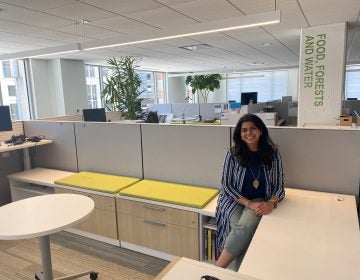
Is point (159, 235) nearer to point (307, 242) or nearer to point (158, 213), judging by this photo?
point (158, 213)

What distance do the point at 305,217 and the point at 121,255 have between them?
5.86 ft

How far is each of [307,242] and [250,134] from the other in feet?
2.94

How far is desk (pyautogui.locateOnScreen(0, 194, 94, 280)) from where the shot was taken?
1.78 m

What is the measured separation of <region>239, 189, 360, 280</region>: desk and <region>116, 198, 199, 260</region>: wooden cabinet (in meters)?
0.76

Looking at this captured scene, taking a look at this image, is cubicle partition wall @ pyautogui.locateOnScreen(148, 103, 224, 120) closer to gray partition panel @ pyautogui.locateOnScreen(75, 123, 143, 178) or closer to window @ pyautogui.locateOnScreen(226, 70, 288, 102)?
gray partition panel @ pyautogui.locateOnScreen(75, 123, 143, 178)

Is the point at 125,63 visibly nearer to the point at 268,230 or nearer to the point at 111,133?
the point at 111,133

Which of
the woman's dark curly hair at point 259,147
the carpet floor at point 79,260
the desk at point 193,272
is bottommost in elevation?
the carpet floor at point 79,260

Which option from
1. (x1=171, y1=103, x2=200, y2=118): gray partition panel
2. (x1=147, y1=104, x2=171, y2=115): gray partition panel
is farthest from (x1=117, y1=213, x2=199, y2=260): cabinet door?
(x1=147, y1=104, x2=171, y2=115): gray partition panel

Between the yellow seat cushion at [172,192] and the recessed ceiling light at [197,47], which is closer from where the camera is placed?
the yellow seat cushion at [172,192]

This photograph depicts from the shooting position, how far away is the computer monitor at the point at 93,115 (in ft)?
14.5

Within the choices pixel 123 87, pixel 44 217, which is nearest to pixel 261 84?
pixel 123 87

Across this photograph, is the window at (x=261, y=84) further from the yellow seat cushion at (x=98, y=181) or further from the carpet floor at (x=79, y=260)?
the carpet floor at (x=79, y=260)

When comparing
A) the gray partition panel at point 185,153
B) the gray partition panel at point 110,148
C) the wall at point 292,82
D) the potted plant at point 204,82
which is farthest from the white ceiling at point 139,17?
the wall at point 292,82

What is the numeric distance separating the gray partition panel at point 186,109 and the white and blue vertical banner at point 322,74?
3.50 meters
